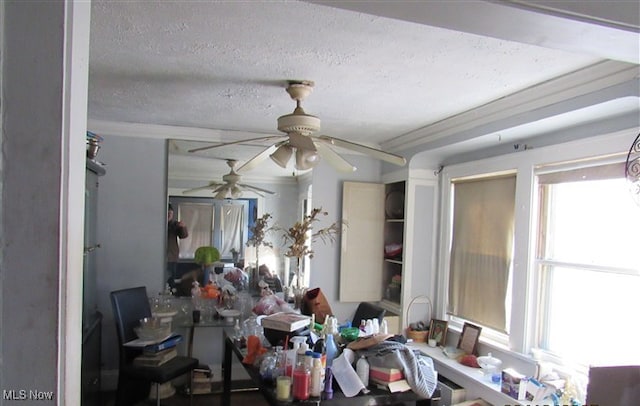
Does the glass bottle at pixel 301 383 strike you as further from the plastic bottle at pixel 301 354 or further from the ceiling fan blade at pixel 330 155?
the ceiling fan blade at pixel 330 155

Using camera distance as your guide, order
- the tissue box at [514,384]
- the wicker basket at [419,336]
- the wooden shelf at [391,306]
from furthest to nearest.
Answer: the wooden shelf at [391,306] → the wicker basket at [419,336] → the tissue box at [514,384]

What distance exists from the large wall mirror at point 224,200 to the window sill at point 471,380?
1570 mm

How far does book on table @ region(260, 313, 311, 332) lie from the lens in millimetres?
2359

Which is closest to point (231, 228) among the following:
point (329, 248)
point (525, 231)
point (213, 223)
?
point (213, 223)

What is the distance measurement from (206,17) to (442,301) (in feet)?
10.3

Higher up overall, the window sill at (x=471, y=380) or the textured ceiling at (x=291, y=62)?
the textured ceiling at (x=291, y=62)

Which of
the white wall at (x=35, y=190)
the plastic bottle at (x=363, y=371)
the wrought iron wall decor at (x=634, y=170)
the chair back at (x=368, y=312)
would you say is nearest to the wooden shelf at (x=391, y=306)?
the chair back at (x=368, y=312)

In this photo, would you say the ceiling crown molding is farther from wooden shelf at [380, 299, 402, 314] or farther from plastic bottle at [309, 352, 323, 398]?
plastic bottle at [309, 352, 323, 398]

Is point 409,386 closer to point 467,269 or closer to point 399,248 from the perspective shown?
point 467,269

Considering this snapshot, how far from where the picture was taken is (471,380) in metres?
2.97

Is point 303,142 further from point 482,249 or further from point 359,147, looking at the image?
point 482,249

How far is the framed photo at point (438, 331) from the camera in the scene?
3660 mm

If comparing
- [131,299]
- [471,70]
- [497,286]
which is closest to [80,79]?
[471,70]

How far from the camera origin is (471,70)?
2.19 metres
